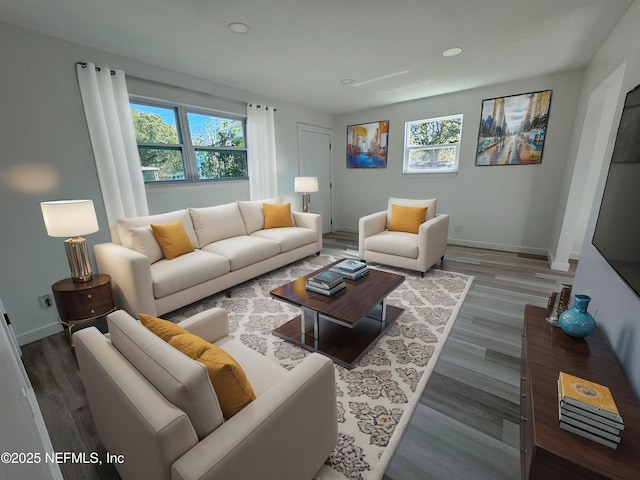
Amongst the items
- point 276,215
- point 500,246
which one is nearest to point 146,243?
point 276,215

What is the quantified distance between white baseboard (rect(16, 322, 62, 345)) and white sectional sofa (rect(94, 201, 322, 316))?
57 cm

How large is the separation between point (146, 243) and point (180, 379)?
2.23 meters

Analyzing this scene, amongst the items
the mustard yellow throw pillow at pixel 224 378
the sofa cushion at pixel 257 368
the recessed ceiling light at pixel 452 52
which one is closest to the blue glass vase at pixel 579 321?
the sofa cushion at pixel 257 368

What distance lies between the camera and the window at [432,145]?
14.1 ft

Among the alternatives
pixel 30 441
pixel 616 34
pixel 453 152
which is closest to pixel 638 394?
pixel 30 441

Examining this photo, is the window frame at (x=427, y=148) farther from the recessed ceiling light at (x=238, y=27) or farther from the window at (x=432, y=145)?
the recessed ceiling light at (x=238, y=27)

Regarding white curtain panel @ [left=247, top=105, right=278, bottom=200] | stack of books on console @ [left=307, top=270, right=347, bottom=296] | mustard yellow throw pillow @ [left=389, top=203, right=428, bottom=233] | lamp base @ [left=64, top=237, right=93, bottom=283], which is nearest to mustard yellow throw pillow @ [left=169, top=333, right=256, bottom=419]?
stack of books on console @ [left=307, top=270, right=347, bottom=296]

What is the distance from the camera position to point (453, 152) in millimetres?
4363

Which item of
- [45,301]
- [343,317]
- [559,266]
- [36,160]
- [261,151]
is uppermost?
[261,151]

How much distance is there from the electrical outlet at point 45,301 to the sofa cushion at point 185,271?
33.1 inches

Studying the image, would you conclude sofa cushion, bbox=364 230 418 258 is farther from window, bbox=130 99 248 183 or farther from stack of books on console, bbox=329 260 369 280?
window, bbox=130 99 248 183

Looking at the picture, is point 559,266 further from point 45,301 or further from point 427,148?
point 45,301

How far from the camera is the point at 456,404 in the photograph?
1.54m

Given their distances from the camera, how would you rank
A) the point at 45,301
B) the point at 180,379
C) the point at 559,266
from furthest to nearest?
the point at 559,266 < the point at 45,301 < the point at 180,379
